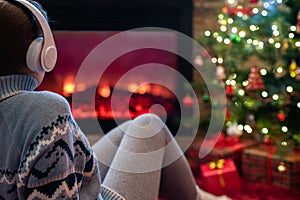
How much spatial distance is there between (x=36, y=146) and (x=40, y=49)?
17 cm

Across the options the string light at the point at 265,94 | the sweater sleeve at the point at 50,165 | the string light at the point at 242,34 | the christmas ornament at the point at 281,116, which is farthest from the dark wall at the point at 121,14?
the sweater sleeve at the point at 50,165

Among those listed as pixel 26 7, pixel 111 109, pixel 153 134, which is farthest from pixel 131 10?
pixel 26 7

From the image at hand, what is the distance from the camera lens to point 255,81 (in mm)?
2326

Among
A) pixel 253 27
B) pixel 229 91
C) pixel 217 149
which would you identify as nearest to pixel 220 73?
pixel 229 91

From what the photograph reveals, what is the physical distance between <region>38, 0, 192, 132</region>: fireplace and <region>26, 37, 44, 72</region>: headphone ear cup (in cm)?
188

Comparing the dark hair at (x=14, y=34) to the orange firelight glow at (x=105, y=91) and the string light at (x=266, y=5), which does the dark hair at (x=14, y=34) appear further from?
the orange firelight glow at (x=105, y=91)

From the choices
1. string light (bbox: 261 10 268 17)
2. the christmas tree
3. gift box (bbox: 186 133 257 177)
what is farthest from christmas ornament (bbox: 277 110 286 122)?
string light (bbox: 261 10 268 17)

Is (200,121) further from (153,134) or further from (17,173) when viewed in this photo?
(17,173)

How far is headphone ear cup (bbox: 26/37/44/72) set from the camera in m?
0.76

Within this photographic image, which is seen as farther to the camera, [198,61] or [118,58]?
[118,58]

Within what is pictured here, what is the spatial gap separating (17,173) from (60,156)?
0.08 metres

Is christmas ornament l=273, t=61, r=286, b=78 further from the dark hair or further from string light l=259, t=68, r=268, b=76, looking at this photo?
the dark hair

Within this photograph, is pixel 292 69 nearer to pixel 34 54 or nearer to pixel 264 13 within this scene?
pixel 264 13

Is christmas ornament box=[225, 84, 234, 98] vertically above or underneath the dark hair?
underneath
